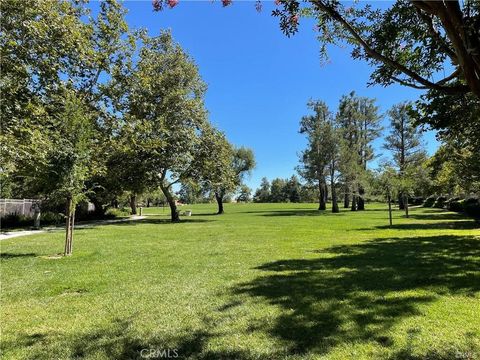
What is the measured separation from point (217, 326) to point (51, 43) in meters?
12.9

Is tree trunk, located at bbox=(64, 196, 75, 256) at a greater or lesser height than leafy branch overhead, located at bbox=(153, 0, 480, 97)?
lesser

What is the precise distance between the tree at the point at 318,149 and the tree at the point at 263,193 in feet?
219

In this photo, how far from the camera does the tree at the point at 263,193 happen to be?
111562 mm

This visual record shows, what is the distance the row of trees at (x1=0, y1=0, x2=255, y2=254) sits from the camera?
10609 mm

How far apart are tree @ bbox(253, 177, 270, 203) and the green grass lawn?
Answer: 101 meters

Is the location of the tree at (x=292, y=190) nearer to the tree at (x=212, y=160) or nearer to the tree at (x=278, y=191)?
the tree at (x=278, y=191)

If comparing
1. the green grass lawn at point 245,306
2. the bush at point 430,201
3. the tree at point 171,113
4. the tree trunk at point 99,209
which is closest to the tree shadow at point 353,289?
the green grass lawn at point 245,306

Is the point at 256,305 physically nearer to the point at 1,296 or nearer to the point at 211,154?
the point at 1,296

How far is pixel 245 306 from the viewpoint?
212 inches

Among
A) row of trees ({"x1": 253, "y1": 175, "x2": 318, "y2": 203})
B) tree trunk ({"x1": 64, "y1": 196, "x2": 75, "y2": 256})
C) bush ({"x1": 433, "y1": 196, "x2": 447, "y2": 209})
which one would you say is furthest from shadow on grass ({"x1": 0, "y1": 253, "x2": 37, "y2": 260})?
row of trees ({"x1": 253, "y1": 175, "x2": 318, "y2": 203})

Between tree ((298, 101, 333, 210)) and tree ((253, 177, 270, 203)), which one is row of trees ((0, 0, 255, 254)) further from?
tree ((253, 177, 270, 203))

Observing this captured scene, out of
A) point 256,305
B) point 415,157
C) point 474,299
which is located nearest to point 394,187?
point 474,299

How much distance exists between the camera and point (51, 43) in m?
13.6

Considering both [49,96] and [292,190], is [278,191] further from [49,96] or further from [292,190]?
[49,96]
